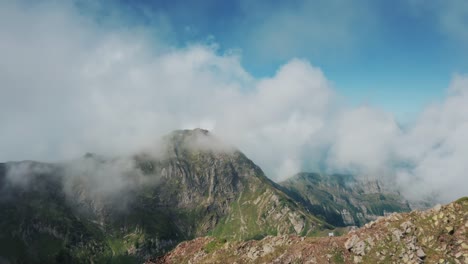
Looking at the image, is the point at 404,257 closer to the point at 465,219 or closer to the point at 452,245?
the point at 452,245

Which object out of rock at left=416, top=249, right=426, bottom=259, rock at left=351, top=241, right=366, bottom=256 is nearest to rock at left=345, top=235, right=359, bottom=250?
rock at left=351, top=241, right=366, bottom=256

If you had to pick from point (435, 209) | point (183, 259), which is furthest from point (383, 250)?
point (183, 259)

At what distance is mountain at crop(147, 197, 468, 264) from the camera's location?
78188 mm

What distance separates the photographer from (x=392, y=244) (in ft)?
276

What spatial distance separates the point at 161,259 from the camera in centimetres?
12344

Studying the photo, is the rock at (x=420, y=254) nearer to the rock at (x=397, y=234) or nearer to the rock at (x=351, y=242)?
the rock at (x=397, y=234)

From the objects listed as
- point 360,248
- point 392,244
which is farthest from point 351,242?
point 392,244

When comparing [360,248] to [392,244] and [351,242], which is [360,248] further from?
[392,244]

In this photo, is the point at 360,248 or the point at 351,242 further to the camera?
the point at 351,242

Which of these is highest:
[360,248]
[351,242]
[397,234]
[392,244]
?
[397,234]

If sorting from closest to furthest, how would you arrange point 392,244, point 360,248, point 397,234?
point 392,244 → point 397,234 → point 360,248

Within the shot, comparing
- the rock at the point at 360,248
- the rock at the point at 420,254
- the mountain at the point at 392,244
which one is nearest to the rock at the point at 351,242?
the mountain at the point at 392,244

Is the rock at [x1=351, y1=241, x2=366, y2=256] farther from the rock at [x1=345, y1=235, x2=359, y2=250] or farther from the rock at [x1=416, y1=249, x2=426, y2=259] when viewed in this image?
the rock at [x1=416, y1=249, x2=426, y2=259]

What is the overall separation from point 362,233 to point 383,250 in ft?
25.9
